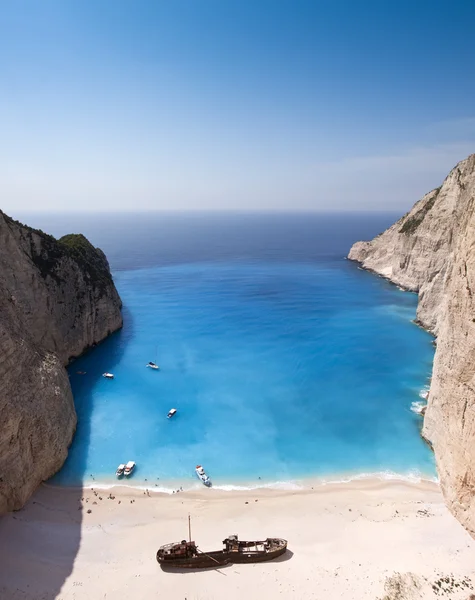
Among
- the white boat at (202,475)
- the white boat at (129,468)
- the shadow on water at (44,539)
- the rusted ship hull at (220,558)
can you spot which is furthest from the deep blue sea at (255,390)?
the rusted ship hull at (220,558)

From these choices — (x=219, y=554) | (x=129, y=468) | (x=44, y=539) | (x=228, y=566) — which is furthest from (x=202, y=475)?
(x=44, y=539)

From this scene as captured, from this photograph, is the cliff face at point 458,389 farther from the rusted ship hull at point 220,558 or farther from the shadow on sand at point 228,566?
the rusted ship hull at point 220,558

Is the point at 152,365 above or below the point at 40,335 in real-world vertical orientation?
below

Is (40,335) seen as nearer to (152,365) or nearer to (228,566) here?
(152,365)

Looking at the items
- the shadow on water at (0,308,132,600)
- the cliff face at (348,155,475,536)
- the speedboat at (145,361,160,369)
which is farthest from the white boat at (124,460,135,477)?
the cliff face at (348,155,475,536)

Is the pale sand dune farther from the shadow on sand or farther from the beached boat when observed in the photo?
the beached boat

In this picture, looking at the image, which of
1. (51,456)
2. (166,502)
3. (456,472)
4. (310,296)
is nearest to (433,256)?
(310,296)

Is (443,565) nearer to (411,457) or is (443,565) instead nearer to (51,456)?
(411,457)
